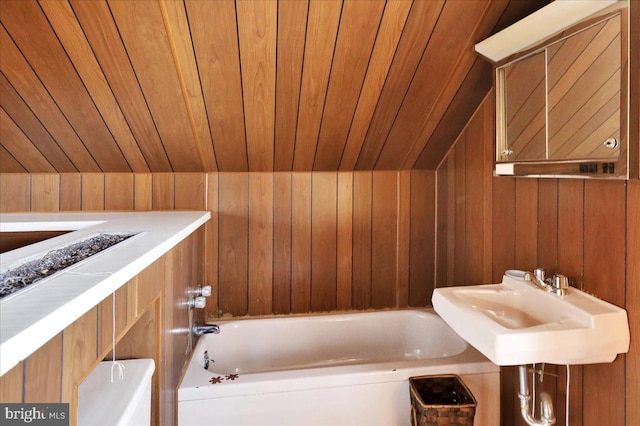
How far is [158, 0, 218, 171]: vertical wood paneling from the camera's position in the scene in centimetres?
141

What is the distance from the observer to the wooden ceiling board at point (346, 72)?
150 cm

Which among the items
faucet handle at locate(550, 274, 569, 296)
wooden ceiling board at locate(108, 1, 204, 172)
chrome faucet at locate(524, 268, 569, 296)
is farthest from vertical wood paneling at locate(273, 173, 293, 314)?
faucet handle at locate(550, 274, 569, 296)

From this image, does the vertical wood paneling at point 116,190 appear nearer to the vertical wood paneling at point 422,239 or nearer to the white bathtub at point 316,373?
the white bathtub at point 316,373

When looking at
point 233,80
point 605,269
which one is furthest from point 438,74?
point 605,269

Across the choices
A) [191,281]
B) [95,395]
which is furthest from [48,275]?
[191,281]

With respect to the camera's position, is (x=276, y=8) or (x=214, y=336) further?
(x=214, y=336)

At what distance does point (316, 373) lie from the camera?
5.17ft

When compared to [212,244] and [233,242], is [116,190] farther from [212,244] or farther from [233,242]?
[233,242]

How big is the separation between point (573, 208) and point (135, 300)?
59.8 inches

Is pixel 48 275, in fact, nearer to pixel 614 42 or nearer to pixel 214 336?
pixel 214 336

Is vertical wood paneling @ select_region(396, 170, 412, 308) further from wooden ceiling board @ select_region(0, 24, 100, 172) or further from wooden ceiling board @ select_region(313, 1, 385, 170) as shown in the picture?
wooden ceiling board @ select_region(0, 24, 100, 172)

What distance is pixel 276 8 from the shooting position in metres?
1.45

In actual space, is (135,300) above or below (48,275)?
below

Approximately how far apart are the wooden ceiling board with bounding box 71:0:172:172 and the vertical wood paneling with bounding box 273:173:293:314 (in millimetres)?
683
